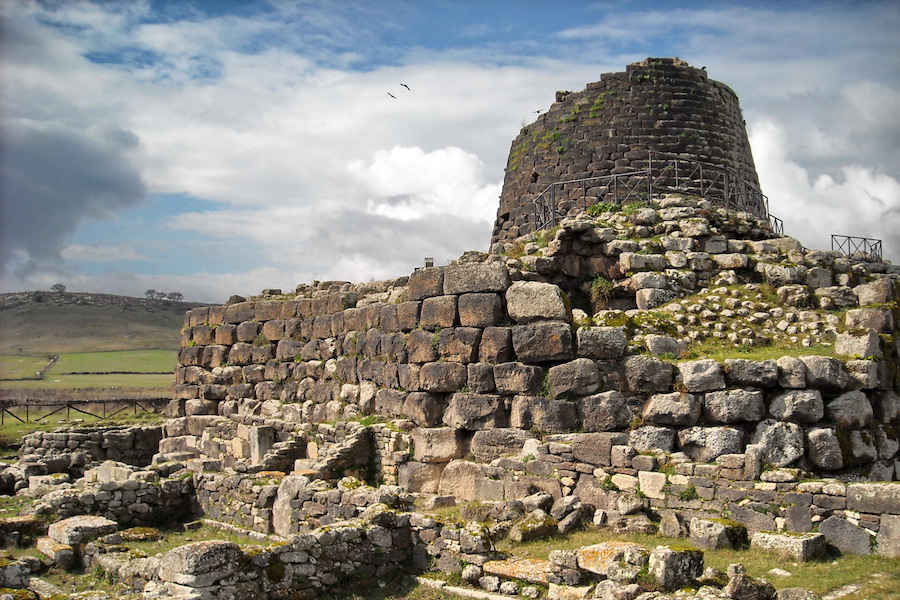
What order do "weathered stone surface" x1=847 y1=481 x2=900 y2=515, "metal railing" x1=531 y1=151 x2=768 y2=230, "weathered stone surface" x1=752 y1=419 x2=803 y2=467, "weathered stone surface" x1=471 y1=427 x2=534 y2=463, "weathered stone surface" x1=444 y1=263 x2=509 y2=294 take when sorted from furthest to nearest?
"metal railing" x1=531 y1=151 x2=768 y2=230 < "weathered stone surface" x1=444 y1=263 x2=509 y2=294 < "weathered stone surface" x1=471 y1=427 x2=534 y2=463 < "weathered stone surface" x1=752 y1=419 x2=803 y2=467 < "weathered stone surface" x1=847 y1=481 x2=900 y2=515

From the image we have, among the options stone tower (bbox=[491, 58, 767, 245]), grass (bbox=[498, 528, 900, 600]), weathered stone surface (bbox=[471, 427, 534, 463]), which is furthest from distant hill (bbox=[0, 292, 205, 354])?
grass (bbox=[498, 528, 900, 600])

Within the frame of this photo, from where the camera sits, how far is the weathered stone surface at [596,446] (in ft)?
43.1

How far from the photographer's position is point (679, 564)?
9555 mm

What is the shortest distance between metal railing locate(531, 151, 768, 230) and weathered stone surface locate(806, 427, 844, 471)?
25.6 ft

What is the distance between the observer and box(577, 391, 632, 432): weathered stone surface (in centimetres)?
1342

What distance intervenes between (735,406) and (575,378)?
242 cm

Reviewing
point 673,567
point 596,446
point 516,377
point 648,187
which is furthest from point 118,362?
point 673,567

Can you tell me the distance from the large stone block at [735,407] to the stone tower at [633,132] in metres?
7.60

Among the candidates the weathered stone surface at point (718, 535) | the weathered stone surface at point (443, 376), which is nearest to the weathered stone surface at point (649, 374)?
the weathered stone surface at point (718, 535)

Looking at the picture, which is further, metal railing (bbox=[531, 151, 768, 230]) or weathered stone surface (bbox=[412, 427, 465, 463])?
metal railing (bbox=[531, 151, 768, 230])

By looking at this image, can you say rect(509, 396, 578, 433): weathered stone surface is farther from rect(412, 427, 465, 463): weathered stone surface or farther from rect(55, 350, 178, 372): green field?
rect(55, 350, 178, 372): green field

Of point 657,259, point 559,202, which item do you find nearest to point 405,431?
point 657,259

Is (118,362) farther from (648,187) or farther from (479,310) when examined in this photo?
(479,310)

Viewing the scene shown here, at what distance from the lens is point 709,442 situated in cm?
1262
